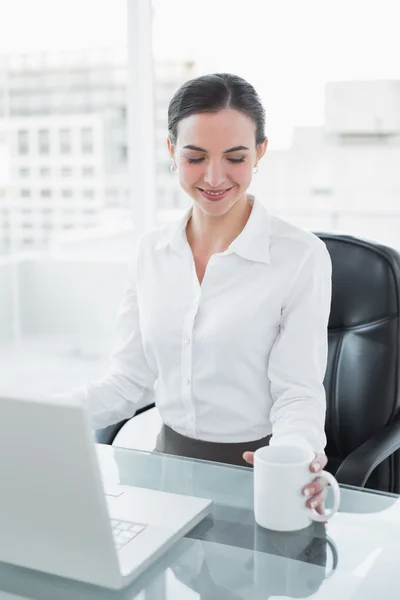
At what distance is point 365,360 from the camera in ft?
5.56

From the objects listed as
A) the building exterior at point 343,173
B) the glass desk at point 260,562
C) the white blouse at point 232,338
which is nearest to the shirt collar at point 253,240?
the white blouse at point 232,338

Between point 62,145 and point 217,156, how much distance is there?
297 centimetres

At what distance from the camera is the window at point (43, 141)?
4332 millimetres

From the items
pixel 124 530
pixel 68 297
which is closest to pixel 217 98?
pixel 124 530

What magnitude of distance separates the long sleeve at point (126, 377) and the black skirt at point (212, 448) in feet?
0.37

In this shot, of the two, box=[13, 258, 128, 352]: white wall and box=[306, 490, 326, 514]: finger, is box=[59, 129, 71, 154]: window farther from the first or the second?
box=[306, 490, 326, 514]: finger

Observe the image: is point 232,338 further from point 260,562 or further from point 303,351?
point 260,562

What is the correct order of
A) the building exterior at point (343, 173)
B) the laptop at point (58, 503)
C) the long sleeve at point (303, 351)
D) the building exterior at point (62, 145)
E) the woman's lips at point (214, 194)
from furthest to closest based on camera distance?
the building exterior at point (62, 145) → the building exterior at point (343, 173) → the woman's lips at point (214, 194) → the long sleeve at point (303, 351) → the laptop at point (58, 503)

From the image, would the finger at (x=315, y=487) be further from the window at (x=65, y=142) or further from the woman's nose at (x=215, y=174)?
the window at (x=65, y=142)

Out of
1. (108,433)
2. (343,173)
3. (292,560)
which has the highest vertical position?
(343,173)

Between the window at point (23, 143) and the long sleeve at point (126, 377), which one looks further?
the window at point (23, 143)

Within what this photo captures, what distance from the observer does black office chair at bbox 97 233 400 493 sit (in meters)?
1.68

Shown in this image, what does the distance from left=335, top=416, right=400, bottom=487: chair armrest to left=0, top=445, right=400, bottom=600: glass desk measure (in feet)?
0.72

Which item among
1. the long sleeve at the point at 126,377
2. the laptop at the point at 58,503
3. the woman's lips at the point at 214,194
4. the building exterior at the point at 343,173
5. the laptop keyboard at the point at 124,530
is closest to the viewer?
the laptop at the point at 58,503
